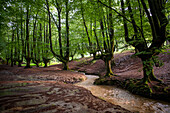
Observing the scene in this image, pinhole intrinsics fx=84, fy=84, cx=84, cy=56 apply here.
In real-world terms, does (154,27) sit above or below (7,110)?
above

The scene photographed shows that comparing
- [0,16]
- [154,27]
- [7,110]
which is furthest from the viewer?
[0,16]

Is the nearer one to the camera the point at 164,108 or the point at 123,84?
the point at 164,108

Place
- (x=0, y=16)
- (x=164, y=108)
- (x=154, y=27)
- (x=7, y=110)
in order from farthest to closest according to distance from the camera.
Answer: (x=0, y=16), (x=154, y=27), (x=164, y=108), (x=7, y=110)

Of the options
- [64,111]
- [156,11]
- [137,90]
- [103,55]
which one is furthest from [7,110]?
[103,55]

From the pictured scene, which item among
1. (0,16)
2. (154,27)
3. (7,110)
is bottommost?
(7,110)

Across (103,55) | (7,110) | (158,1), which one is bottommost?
(7,110)

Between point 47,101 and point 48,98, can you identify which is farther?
point 48,98

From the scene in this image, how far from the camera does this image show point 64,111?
2080mm

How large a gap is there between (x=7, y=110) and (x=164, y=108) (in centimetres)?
586

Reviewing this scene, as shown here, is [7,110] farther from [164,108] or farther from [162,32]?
[162,32]

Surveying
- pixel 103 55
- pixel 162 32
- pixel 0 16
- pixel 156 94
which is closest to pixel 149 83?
pixel 156 94

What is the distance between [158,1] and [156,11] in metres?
0.49

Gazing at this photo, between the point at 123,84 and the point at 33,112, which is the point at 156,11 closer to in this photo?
the point at 123,84

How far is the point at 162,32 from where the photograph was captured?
4.41m
